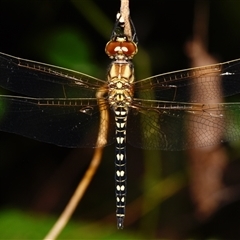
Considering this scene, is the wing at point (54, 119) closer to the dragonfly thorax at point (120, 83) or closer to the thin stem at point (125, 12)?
the dragonfly thorax at point (120, 83)

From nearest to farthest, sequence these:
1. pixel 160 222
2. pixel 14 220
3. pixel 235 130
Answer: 1. pixel 235 130
2. pixel 14 220
3. pixel 160 222

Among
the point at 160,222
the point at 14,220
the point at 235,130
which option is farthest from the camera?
the point at 160,222

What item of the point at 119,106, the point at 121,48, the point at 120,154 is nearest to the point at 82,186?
the point at 120,154

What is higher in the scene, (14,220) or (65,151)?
(65,151)

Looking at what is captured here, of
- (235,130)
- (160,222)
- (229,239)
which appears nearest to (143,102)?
(235,130)

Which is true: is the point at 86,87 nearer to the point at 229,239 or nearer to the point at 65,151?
the point at 65,151

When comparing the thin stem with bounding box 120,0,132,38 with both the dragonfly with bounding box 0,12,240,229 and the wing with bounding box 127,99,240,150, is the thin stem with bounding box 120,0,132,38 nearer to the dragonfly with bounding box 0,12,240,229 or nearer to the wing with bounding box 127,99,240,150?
the dragonfly with bounding box 0,12,240,229

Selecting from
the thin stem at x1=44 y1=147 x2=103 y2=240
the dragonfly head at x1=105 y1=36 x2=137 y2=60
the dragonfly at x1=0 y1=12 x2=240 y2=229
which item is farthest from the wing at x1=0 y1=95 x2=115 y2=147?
the thin stem at x1=44 y1=147 x2=103 y2=240

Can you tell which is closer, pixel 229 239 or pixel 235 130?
pixel 235 130
